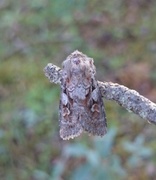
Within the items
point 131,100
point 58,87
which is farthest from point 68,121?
point 58,87

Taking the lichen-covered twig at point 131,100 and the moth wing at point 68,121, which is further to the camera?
the moth wing at point 68,121

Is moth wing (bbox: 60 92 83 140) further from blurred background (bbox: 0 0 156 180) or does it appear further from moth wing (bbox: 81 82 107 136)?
blurred background (bbox: 0 0 156 180)

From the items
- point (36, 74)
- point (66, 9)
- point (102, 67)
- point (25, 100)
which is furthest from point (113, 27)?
point (25, 100)


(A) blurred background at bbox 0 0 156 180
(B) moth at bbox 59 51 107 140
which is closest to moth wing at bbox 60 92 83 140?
(B) moth at bbox 59 51 107 140

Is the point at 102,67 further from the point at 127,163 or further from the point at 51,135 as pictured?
the point at 127,163

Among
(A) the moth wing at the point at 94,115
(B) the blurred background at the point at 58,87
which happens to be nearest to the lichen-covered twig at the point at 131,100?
(A) the moth wing at the point at 94,115

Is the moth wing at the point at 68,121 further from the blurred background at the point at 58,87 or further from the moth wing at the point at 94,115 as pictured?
the blurred background at the point at 58,87

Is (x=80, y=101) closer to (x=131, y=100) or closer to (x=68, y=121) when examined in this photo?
(x=68, y=121)
